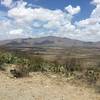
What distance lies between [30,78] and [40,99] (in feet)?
13.2

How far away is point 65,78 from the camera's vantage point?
15438 millimetres

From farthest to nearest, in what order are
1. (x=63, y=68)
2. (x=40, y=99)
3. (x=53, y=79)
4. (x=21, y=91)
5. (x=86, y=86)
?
(x=63, y=68) < (x=53, y=79) < (x=86, y=86) < (x=21, y=91) < (x=40, y=99)

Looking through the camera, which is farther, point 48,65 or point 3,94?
point 48,65

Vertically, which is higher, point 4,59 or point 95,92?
point 4,59

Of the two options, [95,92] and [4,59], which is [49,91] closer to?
[95,92]

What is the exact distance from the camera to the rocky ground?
38.4 feet

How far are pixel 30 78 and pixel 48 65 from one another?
3.20 m

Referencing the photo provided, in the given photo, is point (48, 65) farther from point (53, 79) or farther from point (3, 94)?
point (3, 94)

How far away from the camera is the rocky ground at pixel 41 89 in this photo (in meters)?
11.7

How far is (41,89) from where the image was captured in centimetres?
1297

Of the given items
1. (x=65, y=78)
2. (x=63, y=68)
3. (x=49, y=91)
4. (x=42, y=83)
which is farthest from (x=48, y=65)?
(x=49, y=91)

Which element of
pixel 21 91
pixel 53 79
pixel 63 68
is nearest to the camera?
pixel 21 91

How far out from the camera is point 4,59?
773 inches

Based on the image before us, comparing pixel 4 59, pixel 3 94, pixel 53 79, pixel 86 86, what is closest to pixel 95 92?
pixel 86 86
